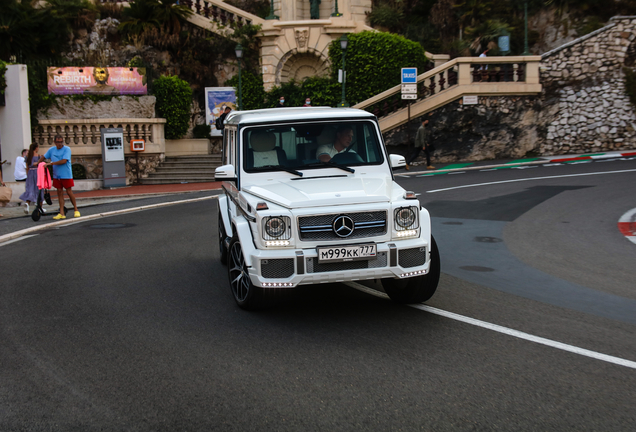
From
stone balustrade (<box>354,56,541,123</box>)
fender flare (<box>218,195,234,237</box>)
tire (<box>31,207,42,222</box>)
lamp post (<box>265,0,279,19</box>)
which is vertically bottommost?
tire (<box>31,207,42,222</box>)

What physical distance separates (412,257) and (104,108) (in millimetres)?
23719

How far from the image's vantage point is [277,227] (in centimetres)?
611

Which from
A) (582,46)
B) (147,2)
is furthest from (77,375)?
(147,2)

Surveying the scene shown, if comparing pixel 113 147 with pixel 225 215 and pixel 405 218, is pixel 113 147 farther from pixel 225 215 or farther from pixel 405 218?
pixel 405 218

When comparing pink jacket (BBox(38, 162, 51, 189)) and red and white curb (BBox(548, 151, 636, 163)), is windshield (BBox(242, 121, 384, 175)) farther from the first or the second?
red and white curb (BBox(548, 151, 636, 163))

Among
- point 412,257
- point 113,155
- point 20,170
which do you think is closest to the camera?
point 412,257

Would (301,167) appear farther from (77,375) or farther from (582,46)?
(582,46)

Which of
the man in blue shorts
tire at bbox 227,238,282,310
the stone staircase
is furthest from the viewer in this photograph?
the stone staircase

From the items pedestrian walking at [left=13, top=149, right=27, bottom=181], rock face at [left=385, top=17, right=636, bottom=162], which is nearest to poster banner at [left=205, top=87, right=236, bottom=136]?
rock face at [left=385, top=17, right=636, bottom=162]

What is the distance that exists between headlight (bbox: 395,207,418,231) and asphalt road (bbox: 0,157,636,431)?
918 mm

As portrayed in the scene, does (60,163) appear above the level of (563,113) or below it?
below

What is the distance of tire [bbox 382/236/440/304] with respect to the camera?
6.62 m

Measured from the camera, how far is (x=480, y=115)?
27.8 m

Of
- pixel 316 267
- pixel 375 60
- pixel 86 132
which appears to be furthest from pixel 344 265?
pixel 375 60
